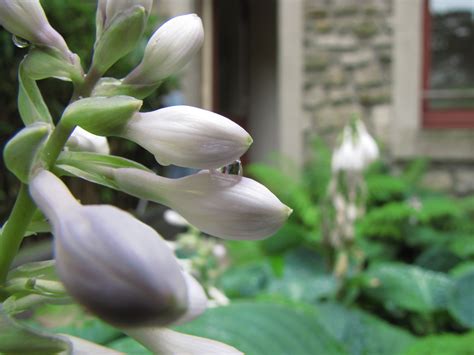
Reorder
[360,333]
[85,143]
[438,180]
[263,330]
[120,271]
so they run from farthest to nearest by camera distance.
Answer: [438,180] < [360,333] < [263,330] < [85,143] < [120,271]

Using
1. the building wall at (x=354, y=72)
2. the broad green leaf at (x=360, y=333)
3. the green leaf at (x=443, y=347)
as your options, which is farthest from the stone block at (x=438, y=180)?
the green leaf at (x=443, y=347)

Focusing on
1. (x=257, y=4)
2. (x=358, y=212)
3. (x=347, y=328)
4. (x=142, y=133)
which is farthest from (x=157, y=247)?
(x=257, y=4)

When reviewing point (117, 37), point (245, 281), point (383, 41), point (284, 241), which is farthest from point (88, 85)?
point (383, 41)

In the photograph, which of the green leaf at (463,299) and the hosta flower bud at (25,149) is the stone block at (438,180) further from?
the hosta flower bud at (25,149)

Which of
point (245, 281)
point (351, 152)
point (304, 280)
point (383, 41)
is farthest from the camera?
point (383, 41)

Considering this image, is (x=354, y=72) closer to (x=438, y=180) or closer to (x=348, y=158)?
(x=438, y=180)

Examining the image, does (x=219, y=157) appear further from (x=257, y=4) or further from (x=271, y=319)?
(x=257, y=4)

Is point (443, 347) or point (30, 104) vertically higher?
point (30, 104)

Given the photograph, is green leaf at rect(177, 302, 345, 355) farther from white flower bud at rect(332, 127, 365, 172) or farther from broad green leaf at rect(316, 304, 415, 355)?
white flower bud at rect(332, 127, 365, 172)
